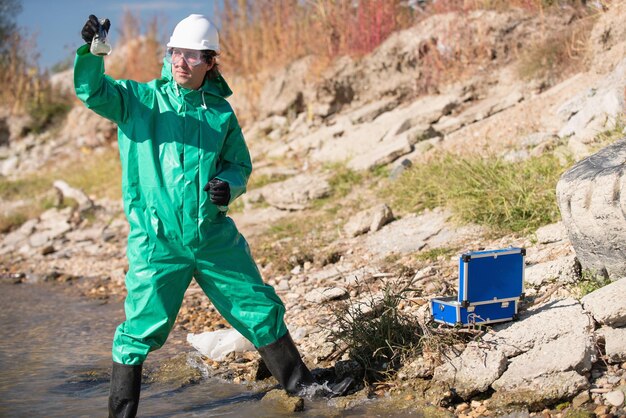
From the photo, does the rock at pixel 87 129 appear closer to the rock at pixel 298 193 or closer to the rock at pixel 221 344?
the rock at pixel 298 193

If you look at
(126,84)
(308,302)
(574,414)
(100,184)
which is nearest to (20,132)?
(100,184)

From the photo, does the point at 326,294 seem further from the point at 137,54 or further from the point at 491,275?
the point at 137,54

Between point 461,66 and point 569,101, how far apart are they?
249 centimetres

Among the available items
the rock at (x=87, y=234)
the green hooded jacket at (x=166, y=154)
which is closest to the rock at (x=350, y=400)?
the green hooded jacket at (x=166, y=154)

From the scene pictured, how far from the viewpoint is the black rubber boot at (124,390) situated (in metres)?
4.12

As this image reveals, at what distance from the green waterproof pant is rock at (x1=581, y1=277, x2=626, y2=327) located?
1590 millimetres

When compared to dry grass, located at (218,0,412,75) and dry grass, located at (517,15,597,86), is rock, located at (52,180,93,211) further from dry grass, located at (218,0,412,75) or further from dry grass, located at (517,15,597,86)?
dry grass, located at (517,15,597,86)

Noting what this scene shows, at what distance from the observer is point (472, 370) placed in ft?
14.1

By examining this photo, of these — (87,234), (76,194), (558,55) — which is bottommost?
(87,234)

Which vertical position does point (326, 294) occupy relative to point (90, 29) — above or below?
below

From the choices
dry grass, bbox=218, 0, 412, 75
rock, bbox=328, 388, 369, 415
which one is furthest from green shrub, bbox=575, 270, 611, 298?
dry grass, bbox=218, 0, 412, 75

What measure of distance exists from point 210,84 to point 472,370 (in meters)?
1.90

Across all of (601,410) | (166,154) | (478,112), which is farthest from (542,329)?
(478,112)

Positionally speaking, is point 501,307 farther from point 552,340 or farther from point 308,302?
point 308,302
